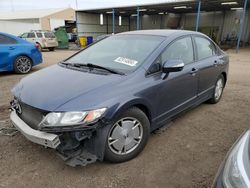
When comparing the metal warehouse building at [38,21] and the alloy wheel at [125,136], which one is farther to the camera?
the metal warehouse building at [38,21]

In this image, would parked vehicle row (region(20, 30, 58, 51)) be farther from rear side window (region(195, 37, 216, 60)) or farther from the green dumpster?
rear side window (region(195, 37, 216, 60))

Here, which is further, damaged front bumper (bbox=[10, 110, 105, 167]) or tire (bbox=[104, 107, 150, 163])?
tire (bbox=[104, 107, 150, 163])

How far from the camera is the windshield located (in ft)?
9.73

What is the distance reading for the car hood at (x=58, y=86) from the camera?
7.70 feet

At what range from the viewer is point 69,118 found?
221 centimetres

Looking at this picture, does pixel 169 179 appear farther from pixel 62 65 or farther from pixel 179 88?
pixel 62 65

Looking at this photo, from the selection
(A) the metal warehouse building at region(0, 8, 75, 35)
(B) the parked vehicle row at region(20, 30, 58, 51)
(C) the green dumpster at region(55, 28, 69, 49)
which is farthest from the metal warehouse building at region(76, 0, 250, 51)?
(A) the metal warehouse building at region(0, 8, 75, 35)

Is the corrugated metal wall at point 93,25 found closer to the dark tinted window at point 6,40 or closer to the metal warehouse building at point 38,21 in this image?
the metal warehouse building at point 38,21

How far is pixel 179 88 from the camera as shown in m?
3.30

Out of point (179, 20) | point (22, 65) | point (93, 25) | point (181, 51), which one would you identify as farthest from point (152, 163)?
point (179, 20)

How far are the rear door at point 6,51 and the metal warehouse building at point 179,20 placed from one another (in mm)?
14816

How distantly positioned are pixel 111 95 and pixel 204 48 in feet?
8.17

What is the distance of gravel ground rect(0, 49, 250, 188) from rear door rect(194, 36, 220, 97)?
26.1 inches

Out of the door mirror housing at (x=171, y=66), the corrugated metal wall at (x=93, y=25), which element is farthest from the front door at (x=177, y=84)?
the corrugated metal wall at (x=93, y=25)
